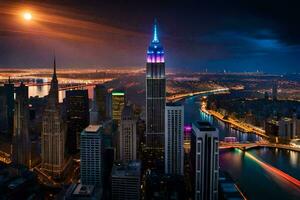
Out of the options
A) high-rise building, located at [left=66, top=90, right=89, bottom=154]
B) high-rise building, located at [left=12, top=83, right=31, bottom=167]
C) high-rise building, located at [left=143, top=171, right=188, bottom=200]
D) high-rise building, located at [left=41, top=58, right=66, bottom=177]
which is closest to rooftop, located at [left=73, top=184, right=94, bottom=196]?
high-rise building, located at [left=143, top=171, right=188, bottom=200]

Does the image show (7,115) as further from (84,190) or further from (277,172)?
(277,172)

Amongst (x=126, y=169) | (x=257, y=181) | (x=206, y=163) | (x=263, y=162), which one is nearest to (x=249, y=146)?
(x=263, y=162)

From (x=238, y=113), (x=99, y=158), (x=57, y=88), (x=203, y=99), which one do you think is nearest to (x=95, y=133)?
(x=99, y=158)

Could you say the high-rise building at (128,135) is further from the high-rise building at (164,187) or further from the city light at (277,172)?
the city light at (277,172)

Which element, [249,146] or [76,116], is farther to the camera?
[249,146]

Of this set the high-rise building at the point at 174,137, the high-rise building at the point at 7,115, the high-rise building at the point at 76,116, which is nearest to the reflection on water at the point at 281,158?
→ the high-rise building at the point at 174,137

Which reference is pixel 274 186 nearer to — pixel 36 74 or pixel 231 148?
pixel 231 148

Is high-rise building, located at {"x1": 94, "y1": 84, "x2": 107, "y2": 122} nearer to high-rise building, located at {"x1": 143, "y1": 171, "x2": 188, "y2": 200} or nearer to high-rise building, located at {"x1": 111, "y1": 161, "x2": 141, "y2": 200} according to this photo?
high-rise building, located at {"x1": 111, "y1": 161, "x2": 141, "y2": 200}
